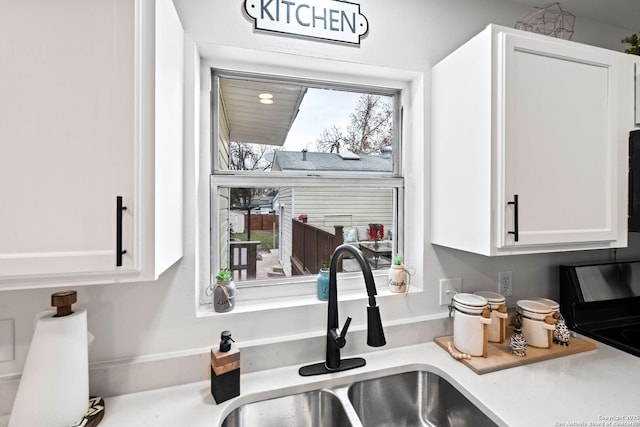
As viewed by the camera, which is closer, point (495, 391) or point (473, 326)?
point (495, 391)

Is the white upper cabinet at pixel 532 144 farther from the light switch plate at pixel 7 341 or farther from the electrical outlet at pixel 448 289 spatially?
the light switch plate at pixel 7 341

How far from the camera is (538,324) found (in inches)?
51.5

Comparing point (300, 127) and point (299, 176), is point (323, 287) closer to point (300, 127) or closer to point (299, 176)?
point (299, 176)

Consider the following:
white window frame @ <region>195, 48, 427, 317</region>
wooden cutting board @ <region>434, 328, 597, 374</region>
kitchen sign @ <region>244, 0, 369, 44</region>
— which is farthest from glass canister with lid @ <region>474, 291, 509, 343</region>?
kitchen sign @ <region>244, 0, 369, 44</region>

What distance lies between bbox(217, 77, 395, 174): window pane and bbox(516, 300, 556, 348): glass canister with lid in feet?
2.90

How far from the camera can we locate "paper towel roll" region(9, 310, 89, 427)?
0.83 meters

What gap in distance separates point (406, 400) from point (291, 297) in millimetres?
619

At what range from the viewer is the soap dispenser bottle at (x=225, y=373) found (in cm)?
101

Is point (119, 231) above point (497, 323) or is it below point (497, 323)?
above

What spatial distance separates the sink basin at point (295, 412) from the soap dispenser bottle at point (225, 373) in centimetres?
7

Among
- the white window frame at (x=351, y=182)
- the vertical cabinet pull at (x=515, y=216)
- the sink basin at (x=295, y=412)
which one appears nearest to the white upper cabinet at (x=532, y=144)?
the vertical cabinet pull at (x=515, y=216)

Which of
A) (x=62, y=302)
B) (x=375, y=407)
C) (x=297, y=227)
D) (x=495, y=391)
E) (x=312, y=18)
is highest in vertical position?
(x=312, y=18)

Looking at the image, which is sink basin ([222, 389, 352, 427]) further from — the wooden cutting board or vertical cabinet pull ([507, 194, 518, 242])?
vertical cabinet pull ([507, 194, 518, 242])

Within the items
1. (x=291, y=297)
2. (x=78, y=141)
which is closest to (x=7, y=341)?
(x=78, y=141)
